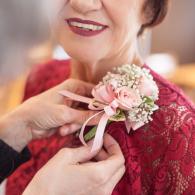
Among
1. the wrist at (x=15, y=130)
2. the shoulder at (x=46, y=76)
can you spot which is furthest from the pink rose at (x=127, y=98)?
the shoulder at (x=46, y=76)

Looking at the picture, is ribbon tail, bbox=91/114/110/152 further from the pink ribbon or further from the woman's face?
the woman's face

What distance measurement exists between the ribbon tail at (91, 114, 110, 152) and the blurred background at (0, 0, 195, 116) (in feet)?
2.70

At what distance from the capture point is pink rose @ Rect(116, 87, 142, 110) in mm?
866

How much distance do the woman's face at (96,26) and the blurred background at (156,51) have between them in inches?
28.2

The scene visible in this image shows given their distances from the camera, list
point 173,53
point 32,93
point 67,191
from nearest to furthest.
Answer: point 67,191 < point 32,93 < point 173,53

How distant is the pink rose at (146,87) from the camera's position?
2.93ft

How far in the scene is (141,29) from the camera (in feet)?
3.48

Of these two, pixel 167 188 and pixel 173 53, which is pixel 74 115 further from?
pixel 173 53

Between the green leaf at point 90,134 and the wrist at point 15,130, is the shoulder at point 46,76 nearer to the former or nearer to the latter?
the wrist at point 15,130

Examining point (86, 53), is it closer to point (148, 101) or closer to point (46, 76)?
point (148, 101)

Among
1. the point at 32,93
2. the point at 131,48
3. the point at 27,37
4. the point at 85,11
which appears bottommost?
the point at 27,37

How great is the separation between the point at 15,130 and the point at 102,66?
0.91 feet

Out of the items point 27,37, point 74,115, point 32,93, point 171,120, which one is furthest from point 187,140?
point 27,37

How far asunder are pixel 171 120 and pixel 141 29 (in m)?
0.28
